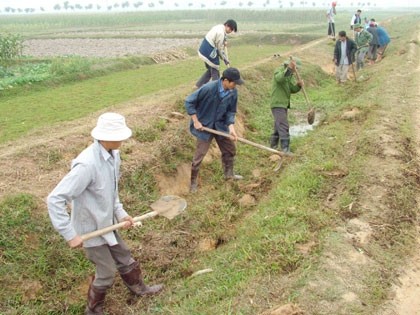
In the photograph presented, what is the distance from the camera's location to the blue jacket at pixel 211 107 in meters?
6.41

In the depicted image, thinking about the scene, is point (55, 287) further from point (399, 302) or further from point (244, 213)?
point (399, 302)

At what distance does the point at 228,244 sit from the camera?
18.0 ft

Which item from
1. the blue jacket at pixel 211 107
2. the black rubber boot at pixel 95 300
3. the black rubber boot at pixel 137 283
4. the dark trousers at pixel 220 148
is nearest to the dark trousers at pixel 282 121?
the dark trousers at pixel 220 148

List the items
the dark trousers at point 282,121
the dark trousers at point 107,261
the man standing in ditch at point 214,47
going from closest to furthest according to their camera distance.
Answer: the dark trousers at point 107,261, the dark trousers at point 282,121, the man standing in ditch at point 214,47

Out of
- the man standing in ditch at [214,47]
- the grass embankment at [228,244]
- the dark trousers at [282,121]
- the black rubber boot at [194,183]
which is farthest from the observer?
the man standing in ditch at [214,47]

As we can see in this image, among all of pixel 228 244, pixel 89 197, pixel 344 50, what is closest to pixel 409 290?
pixel 228 244

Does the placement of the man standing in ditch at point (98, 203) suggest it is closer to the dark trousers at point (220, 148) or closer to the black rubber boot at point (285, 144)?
the dark trousers at point (220, 148)

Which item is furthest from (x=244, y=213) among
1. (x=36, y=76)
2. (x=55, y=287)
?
(x=36, y=76)

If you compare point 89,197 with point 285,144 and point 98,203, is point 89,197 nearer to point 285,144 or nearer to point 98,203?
point 98,203

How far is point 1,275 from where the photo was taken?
459cm

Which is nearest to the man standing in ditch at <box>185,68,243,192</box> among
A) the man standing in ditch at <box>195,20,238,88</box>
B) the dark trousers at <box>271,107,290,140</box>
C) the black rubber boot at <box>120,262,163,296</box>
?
the dark trousers at <box>271,107,290,140</box>

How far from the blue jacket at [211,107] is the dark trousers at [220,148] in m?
0.12

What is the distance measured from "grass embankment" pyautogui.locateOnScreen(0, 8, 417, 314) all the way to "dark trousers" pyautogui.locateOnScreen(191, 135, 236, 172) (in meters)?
0.44

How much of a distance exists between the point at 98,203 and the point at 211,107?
10.5ft
